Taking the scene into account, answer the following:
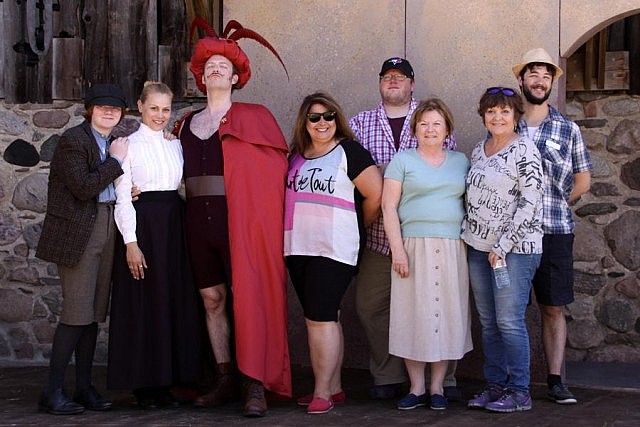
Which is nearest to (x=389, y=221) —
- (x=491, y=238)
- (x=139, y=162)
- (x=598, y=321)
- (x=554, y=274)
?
(x=491, y=238)

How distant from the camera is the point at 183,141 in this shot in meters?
5.01

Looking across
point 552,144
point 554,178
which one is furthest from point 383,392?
point 552,144

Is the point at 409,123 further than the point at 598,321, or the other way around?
the point at 598,321

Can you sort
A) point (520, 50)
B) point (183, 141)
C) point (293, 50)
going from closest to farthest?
point (183, 141) < point (520, 50) < point (293, 50)

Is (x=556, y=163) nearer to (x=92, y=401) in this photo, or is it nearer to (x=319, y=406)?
(x=319, y=406)

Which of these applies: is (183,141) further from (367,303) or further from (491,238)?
(491,238)

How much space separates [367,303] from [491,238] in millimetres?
882

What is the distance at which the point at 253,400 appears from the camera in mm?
4742

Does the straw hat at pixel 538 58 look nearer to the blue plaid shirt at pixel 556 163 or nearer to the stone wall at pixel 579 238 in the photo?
the blue plaid shirt at pixel 556 163

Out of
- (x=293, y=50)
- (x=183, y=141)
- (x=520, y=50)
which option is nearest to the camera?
(x=183, y=141)

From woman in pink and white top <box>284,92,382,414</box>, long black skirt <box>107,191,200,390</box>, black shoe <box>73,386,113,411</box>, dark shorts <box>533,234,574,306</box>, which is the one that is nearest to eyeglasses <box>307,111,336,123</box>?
woman in pink and white top <box>284,92,382,414</box>

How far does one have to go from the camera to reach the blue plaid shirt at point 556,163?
485 centimetres

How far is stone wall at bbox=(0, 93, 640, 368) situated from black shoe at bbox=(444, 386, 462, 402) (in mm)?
1708

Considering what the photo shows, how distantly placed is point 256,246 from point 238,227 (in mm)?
126
